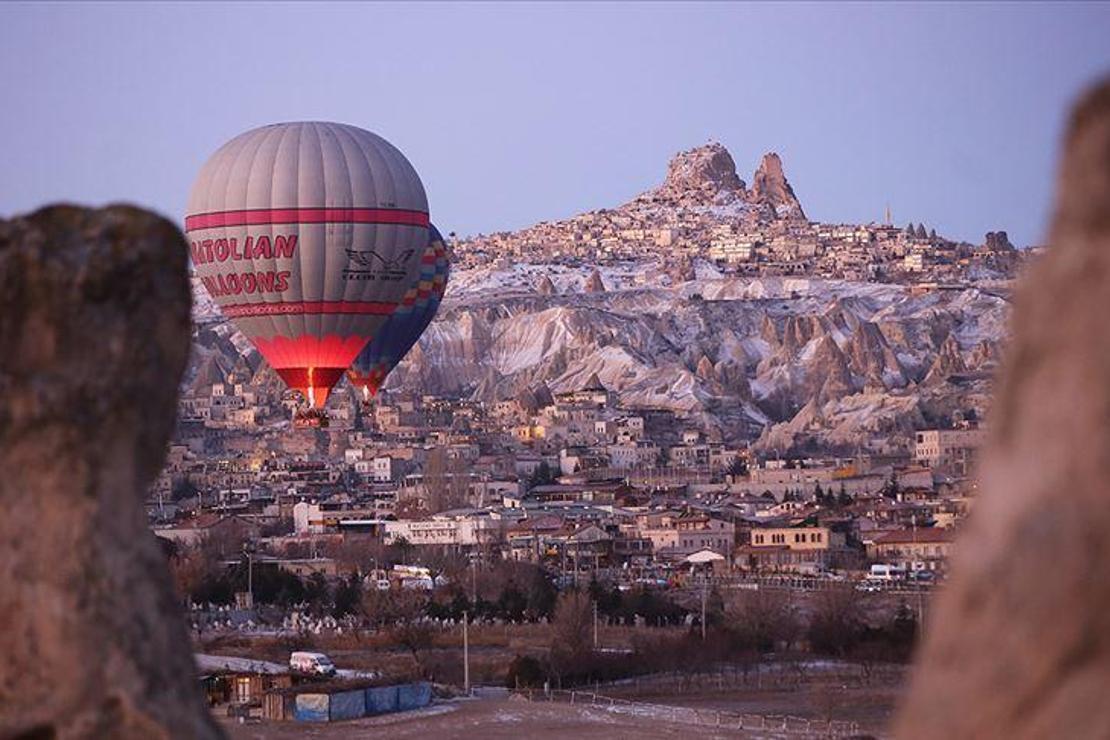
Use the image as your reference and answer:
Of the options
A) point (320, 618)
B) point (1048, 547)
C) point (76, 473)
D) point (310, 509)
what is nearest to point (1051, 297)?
point (1048, 547)

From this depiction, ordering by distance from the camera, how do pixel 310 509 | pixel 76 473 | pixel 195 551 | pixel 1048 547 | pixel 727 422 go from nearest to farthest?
1. pixel 1048 547
2. pixel 76 473
3. pixel 195 551
4. pixel 310 509
5. pixel 727 422

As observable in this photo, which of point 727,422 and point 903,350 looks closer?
point 727,422

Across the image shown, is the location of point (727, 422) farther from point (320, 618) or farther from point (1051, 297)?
point (1051, 297)

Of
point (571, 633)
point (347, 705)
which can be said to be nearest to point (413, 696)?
point (347, 705)

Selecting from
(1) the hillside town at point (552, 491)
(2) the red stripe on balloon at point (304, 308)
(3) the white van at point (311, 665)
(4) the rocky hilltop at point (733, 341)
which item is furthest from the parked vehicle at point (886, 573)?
(4) the rocky hilltop at point (733, 341)

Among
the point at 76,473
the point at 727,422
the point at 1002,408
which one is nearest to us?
the point at 1002,408

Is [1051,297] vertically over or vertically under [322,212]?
under
